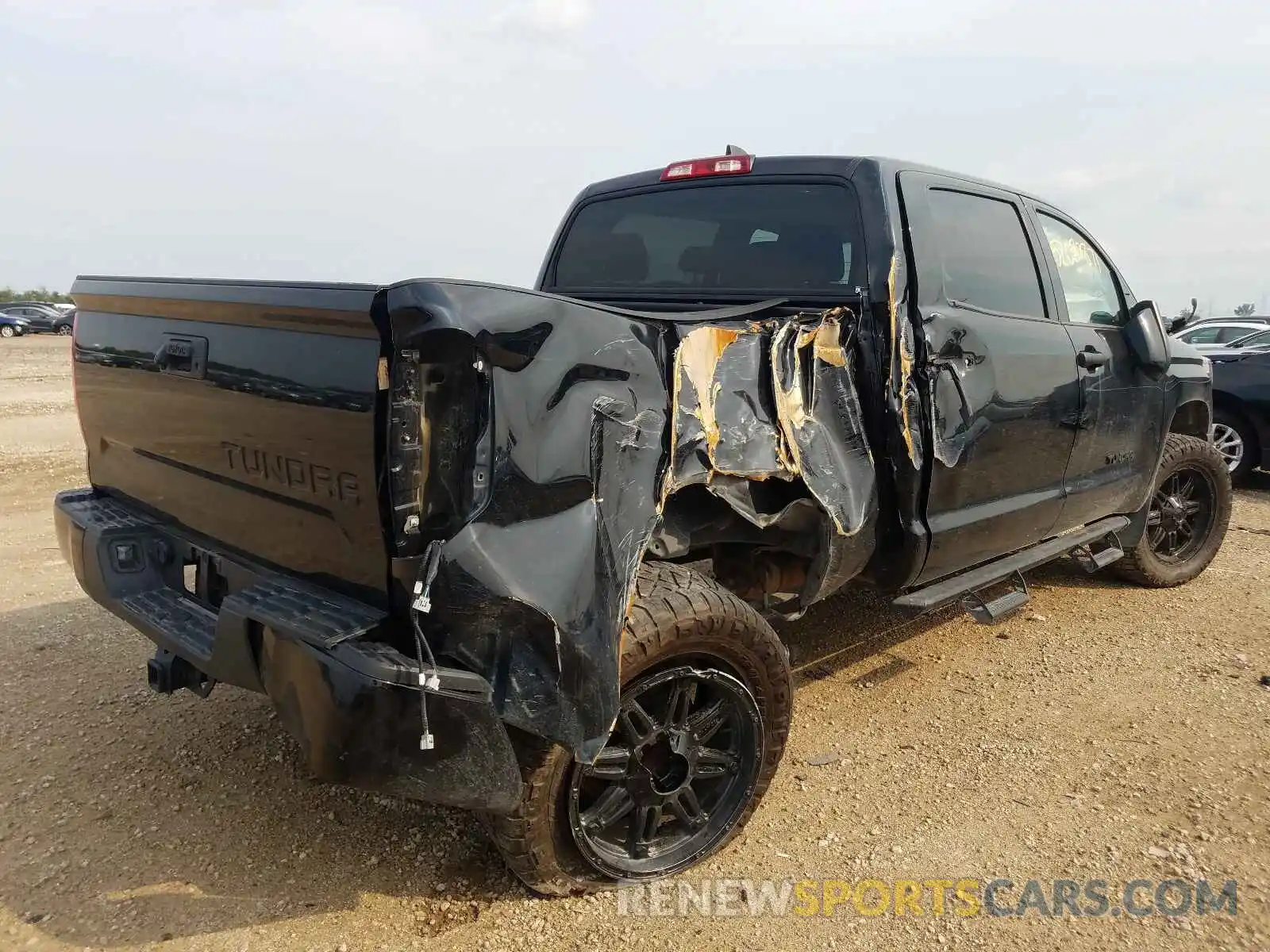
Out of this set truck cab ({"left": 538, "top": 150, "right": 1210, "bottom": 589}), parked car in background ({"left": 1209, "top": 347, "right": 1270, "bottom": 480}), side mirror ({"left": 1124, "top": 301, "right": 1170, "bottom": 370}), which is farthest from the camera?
parked car in background ({"left": 1209, "top": 347, "right": 1270, "bottom": 480})

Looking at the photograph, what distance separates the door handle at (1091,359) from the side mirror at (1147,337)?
306 millimetres

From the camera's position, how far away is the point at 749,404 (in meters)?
2.53

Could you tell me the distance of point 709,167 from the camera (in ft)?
11.7

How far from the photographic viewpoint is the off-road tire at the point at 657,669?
217cm

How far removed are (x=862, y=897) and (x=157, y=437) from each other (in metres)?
2.45

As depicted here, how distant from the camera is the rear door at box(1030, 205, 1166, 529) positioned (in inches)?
154

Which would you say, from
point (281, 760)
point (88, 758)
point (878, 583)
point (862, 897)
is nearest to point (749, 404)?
point (878, 583)

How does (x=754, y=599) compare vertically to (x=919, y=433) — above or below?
below

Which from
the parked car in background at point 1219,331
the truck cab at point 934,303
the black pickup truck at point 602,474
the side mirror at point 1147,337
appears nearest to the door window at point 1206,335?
the parked car in background at point 1219,331

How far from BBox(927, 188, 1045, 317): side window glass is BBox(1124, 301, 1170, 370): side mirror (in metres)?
0.76

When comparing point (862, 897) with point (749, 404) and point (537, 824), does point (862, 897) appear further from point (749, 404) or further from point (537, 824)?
point (749, 404)

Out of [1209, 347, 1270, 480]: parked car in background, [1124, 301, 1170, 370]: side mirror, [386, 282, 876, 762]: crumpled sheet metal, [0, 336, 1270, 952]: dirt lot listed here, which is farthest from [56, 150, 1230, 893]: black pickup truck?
[1209, 347, 1270, 480]: parked car in background

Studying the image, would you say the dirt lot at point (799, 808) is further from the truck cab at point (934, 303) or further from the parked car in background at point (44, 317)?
the parked car in background at point (44, 317)

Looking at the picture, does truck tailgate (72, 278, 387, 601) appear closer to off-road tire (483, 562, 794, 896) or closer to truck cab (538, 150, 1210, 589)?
off-road tire (483, 562, 794, 896)
